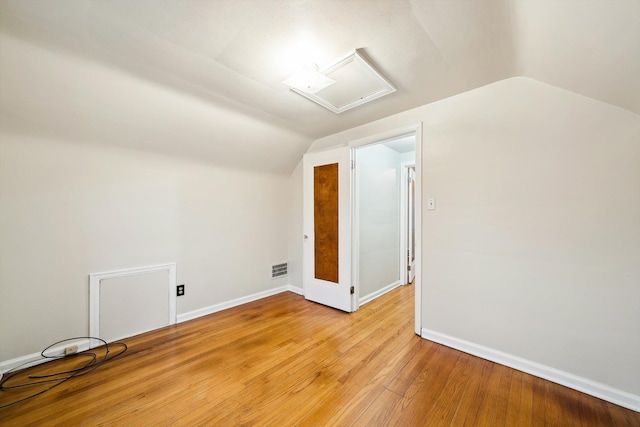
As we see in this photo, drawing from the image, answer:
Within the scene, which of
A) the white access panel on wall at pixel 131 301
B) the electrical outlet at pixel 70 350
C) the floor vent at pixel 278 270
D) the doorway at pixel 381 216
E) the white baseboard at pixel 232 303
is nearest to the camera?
the electrical outlet at pixel 70 350

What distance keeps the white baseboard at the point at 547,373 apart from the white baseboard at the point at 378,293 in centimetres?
102

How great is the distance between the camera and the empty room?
1357 millimetres

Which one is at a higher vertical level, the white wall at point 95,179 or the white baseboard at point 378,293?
the white wall at point 95,179

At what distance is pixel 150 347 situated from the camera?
215cm

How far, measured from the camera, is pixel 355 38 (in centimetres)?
144

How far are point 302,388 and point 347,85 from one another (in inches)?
95.4

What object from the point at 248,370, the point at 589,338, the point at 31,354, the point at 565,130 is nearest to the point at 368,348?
the point at 248,370

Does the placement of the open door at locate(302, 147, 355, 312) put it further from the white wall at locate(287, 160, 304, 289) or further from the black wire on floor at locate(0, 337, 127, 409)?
the black wire on floor at locate(0, 337, 127, 409)

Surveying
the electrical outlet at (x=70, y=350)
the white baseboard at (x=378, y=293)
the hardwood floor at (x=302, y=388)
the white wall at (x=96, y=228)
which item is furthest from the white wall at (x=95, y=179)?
the white baseboard at (x=378, y=293)

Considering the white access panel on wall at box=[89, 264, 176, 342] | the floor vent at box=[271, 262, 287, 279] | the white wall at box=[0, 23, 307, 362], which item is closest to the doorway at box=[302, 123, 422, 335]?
the floor vent at box=[271, 262, 287, 279]

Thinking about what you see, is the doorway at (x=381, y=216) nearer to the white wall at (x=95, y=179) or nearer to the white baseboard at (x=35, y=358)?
the white wall at (x=95, y=179)

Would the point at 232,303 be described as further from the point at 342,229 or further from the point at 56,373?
the point at 342,229

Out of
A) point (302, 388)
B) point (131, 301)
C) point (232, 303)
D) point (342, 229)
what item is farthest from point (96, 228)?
point (342, 229)

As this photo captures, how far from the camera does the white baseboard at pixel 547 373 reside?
1.48 metres
